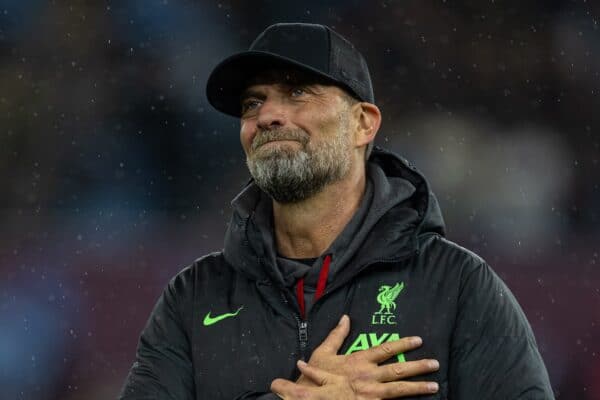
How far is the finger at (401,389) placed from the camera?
7.67ft

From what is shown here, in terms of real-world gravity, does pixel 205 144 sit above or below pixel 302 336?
above

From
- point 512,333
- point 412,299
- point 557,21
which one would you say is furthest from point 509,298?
point 557,21

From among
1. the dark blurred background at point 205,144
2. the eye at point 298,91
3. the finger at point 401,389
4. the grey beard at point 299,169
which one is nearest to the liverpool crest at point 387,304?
the finger at point 401,389

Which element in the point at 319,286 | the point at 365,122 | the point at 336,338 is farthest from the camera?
the point at 365,122

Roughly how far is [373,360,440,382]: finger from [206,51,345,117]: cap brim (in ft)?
3.07

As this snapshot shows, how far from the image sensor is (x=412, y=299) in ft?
8.36

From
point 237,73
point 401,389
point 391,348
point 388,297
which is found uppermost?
point 237,73

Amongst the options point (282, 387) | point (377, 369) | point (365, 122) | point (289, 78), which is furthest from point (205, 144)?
point (377, 369)

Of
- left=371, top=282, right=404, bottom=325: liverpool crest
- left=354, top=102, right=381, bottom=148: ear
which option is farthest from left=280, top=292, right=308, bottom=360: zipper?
left=354, top=102, right=381, bottom=148: ear

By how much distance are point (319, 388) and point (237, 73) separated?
107 centimetres

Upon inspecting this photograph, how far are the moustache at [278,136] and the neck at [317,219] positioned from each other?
0.63ft

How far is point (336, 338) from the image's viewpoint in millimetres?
2465

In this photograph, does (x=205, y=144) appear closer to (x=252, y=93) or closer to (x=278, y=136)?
(x=252, y=93)

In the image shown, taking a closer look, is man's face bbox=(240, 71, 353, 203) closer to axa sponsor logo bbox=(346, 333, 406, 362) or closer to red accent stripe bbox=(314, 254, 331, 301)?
red accent stripe bbox=(314, 254, 331, 301)
